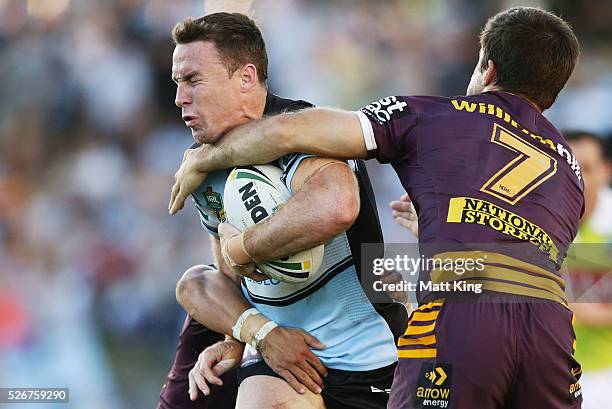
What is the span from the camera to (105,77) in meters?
9.47

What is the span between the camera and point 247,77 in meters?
4.24

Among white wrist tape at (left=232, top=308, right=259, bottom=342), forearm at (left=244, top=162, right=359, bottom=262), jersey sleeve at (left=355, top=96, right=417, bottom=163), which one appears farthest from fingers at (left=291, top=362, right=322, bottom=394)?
jersey sleeve at (left=355, top=96, right=417, bottom=163)

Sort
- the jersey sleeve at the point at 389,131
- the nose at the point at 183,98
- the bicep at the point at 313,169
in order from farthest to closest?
the nose at the point at 183,98 → the bicep at the point at 313,169 → the jersey sleeve at the point at 389,131

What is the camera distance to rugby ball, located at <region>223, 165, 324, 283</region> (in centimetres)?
379

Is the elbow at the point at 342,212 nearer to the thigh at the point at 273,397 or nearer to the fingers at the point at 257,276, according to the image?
the fingers at the point at 257,276

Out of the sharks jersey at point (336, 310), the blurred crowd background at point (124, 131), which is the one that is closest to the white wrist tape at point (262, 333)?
the sharks jersey at point (336, 310)

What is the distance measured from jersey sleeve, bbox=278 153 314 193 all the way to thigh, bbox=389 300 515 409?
3.01 ft

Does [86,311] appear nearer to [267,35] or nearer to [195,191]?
[267,35]

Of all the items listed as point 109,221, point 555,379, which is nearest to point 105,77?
point 109,221

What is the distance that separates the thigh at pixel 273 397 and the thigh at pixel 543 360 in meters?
1.10

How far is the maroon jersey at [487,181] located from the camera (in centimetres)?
336

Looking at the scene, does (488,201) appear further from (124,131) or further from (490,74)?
(124,131)

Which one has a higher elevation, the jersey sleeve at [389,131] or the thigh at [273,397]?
the jersey sleeve at [389,131]

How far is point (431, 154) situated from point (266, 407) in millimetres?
1384
